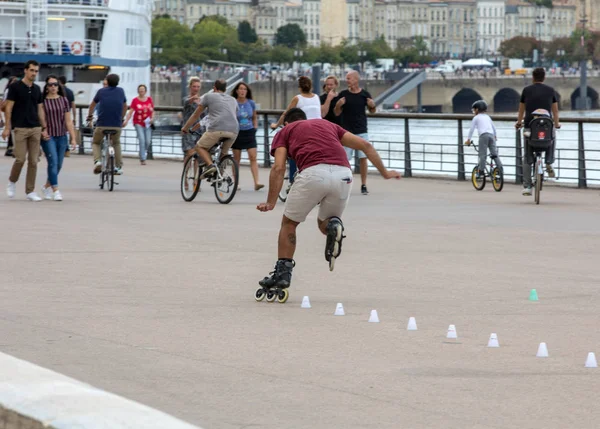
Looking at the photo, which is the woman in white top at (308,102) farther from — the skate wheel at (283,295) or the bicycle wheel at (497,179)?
the skate wheel at (283,295)

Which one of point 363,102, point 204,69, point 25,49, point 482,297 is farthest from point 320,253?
point 204,69

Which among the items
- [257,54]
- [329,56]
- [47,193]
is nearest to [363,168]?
[47,193]

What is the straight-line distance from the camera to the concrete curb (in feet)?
11.4

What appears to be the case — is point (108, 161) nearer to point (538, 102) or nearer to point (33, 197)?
point (33, 197)

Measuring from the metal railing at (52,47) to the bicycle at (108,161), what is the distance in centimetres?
3254

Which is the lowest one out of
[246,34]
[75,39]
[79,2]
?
[75,39]

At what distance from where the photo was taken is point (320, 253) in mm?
11719

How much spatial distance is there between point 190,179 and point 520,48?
16481 centimetres

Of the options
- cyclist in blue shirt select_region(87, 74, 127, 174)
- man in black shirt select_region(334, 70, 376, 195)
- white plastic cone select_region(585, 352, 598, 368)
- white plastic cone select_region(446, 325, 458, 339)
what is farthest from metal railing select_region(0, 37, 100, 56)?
white plastic cone select_region(585, 352, 598, 368)

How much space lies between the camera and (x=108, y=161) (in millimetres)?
18797

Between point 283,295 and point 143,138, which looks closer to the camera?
A: point 283,295

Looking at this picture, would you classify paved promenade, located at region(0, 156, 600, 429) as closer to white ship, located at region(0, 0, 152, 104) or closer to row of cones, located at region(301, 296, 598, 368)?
row of cones, located at region(301, 296, 598, 368)

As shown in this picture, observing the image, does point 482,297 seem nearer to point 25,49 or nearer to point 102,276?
point 102,276

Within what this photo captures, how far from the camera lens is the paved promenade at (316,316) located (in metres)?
5.80
